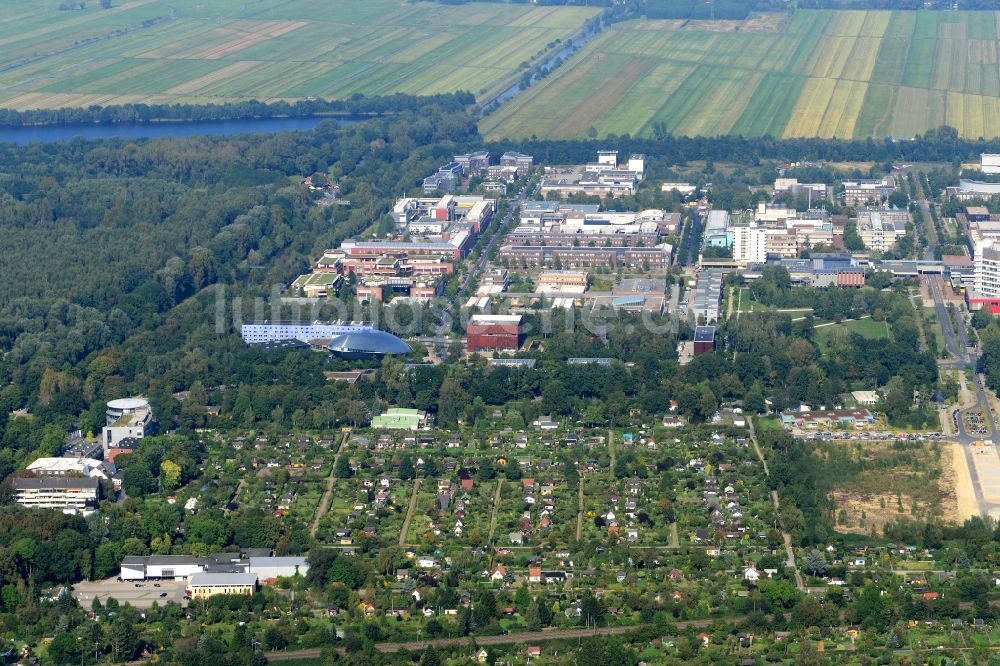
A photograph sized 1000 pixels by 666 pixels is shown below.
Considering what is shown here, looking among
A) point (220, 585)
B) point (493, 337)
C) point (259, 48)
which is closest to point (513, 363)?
point (493, 337)

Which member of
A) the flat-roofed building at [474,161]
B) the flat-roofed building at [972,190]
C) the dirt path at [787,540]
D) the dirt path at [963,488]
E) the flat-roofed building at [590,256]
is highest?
the dirt path at [787,540]

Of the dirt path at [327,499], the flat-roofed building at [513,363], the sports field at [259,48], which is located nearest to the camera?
the dirt path at [327,499]

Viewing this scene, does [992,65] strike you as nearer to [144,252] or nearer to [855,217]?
[855,217]

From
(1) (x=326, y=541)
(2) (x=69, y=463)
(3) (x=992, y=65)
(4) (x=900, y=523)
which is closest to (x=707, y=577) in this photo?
(4) (x=900, y=523)

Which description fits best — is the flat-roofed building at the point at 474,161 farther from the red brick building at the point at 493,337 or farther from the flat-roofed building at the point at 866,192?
the red brick building at the point at 493,337

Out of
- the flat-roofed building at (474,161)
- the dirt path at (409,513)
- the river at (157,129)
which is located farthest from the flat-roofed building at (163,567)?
the river at (157,129)

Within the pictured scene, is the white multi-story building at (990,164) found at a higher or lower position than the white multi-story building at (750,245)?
lower
